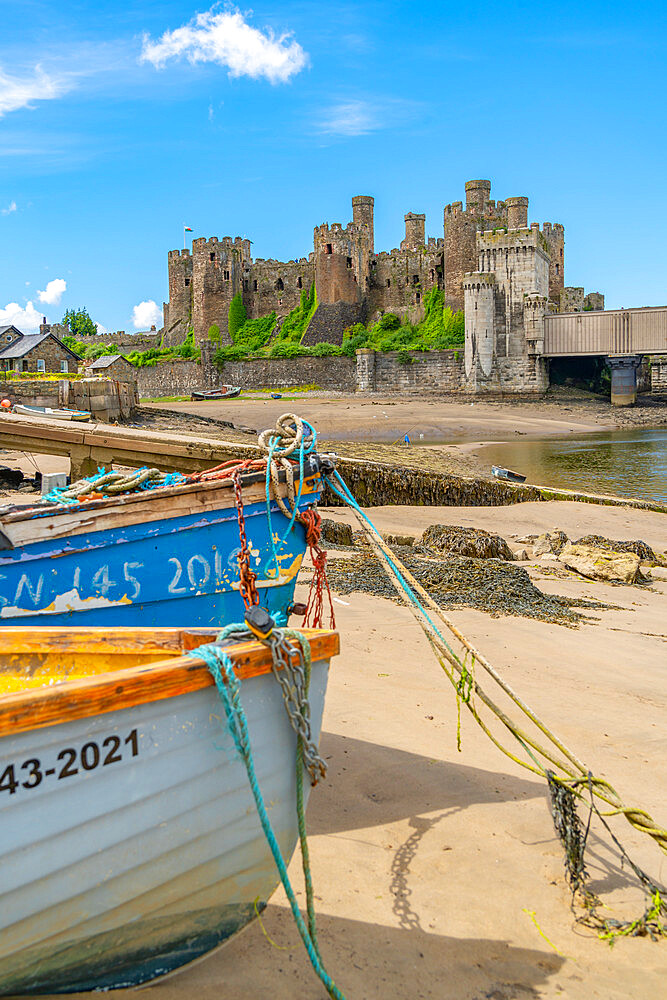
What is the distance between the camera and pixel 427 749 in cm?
460

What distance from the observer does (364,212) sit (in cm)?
5616

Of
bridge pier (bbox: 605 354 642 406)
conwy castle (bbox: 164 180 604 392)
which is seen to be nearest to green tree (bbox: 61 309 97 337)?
conwy castle (bbox: 164 180 604 392)

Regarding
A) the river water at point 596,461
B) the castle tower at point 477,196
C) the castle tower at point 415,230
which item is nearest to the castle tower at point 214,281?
the castle tower at point 415,230

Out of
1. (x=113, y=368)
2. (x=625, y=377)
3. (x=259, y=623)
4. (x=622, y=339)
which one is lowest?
(x=259, y=623)

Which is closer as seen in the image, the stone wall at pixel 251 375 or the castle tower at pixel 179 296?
the stone wall at pixel 251 375

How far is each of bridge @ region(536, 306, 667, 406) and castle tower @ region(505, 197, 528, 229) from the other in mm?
8129

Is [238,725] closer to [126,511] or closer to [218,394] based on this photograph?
[126,511]

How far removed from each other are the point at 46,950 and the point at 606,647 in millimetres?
5080

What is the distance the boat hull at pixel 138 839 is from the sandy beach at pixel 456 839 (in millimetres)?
266

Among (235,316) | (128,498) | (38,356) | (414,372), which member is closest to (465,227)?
(414,372)

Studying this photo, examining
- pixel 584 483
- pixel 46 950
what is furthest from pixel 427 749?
pixel 584 483

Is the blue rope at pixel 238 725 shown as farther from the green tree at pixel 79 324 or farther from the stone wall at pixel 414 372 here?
the green tree at pixel 79 324

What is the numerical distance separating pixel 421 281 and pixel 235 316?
14184 millimetres

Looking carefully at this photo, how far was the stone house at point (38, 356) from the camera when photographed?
4859cm
